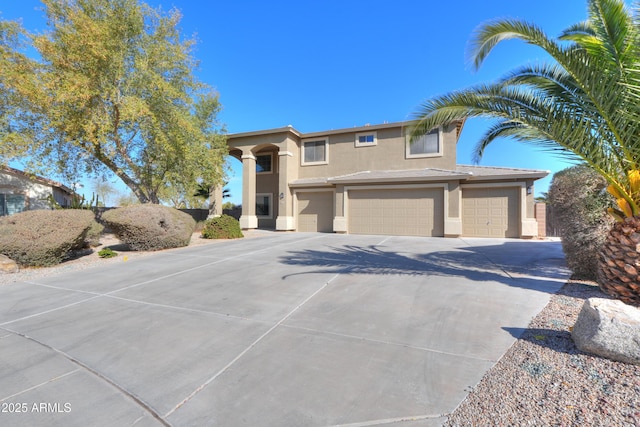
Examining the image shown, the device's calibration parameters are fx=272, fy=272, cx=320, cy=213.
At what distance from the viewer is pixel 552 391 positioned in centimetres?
237

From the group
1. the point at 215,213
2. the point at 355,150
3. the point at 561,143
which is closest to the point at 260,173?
the point at 215,213

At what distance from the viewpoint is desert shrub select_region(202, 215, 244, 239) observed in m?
13.9

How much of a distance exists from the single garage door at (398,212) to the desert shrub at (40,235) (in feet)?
40.0

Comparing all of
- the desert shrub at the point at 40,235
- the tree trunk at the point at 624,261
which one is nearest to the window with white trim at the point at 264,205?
the desert shrub at the point at 40,235

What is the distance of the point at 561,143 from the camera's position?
4.66 m

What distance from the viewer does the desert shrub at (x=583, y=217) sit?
555 centimetres

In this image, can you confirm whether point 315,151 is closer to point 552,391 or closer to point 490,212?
point 490,212

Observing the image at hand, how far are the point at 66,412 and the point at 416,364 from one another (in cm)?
324

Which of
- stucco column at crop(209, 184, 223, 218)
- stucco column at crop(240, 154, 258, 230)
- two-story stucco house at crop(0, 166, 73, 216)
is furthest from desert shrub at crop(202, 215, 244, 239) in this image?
two-story stucco house at crop(0, 166, 73, 216)

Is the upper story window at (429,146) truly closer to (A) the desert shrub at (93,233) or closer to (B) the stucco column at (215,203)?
(B) the stucco column at (215,203)

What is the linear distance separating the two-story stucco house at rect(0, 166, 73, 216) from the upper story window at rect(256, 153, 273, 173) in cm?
1226

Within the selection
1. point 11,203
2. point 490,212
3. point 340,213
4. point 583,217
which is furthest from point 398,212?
point 11,203

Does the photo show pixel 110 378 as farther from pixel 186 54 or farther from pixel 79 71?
pixel 186 54

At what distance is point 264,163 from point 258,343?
18.8 m
